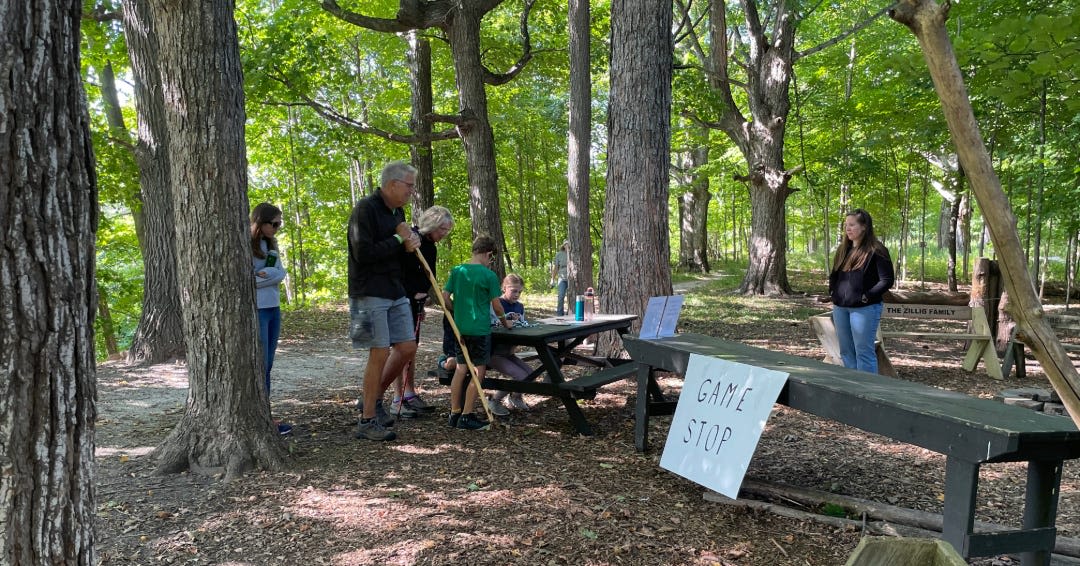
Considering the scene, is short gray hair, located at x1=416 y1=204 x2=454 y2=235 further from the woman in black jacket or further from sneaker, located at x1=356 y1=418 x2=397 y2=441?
the woman in black jacket

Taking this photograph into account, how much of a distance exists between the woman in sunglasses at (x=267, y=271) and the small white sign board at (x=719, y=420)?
289 centimetres

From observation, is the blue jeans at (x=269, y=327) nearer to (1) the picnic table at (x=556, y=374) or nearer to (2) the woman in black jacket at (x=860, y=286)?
(1) the picnic table at (x=556, y=374)

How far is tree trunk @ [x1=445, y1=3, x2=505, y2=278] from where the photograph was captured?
10.7 meters

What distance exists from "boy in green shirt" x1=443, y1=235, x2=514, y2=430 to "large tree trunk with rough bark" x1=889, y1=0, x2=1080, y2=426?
3367 millimetres

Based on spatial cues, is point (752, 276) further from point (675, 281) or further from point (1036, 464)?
point (1036, 464)

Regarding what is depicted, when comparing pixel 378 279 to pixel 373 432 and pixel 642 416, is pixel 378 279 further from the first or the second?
pixel 642 416

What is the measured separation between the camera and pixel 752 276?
15.3m

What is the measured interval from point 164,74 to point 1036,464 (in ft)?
15.3

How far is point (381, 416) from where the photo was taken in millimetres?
4875

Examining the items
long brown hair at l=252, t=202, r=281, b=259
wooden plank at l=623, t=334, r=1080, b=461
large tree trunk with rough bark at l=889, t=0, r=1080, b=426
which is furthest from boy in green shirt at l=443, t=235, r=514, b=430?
large tree trunk with rough bark at l=889, t=0, r=1080, b=426

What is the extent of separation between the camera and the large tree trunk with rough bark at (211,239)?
12.6 feet

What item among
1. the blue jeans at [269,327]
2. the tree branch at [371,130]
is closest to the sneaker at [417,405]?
the blue jeans at [269,327]

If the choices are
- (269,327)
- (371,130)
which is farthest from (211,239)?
(371,130)

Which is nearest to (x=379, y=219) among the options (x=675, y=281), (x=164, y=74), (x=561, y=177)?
(x=164, y=74)
